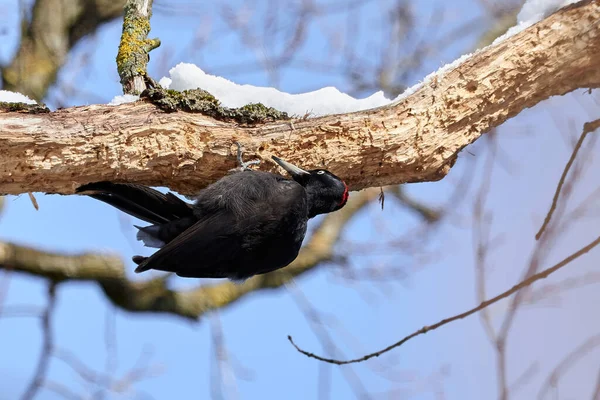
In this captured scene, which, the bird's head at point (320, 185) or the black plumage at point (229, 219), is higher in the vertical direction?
the bird's head at point (320, 185)

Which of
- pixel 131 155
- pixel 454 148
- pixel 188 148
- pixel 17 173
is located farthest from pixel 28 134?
pixel 454 148

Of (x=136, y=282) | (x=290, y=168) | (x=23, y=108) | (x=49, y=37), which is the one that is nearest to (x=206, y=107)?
(x=290, y=168)

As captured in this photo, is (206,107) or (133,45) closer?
(206,107)

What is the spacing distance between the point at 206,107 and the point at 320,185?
0.55 m

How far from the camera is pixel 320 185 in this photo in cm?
236

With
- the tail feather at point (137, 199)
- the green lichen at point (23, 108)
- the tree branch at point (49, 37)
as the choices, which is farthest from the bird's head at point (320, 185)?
the tree branch at point (49, 37)

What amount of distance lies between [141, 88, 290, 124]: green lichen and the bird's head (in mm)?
186

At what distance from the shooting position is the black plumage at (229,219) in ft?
7.11

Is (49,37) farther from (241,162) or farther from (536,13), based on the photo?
(536,13)

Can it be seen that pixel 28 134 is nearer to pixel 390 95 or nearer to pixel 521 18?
pixel 521 18

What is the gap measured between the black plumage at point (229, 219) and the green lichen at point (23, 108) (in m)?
0.34

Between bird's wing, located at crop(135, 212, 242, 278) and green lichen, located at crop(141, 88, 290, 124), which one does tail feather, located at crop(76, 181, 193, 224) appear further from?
green lichen, located at crop(141, 88, 290, 124)

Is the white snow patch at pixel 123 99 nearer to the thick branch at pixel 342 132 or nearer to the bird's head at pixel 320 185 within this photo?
the thick branch at pixel 342 132

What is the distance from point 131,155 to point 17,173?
40cm
